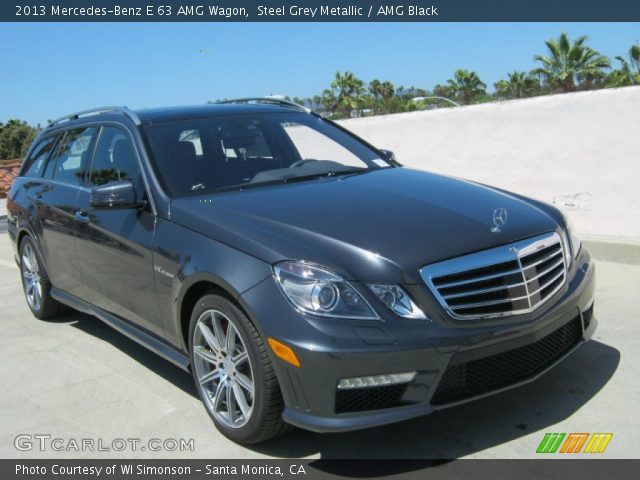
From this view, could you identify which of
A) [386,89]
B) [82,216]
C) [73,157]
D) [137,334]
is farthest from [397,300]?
[386,89]

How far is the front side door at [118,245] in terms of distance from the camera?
407cm

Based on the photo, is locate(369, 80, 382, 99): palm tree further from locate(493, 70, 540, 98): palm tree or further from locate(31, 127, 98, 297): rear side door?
locate(31, 127, 98, 297): rear side door

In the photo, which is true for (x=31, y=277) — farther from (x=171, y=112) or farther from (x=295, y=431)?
(x=295, y=431)

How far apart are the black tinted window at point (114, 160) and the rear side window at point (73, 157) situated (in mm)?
191

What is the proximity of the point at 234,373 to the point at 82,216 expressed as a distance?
202 centimetres

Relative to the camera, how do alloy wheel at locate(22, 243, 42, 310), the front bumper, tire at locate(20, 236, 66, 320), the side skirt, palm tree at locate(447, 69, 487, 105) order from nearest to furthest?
the front bumper, the side skirt, tire at locate(20, 236, 66, 320), alloy wheel at locate(22, 243, 42, 310), palm tree at locate(447, 69, 487, 105)

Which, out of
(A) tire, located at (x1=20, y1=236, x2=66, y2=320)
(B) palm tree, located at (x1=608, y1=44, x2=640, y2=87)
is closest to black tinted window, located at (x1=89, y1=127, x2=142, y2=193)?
(A) tire, located at (x1=20, y1=236, x2=66, y2=320)

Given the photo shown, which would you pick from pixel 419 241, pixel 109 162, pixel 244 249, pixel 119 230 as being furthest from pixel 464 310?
pixel 109 162

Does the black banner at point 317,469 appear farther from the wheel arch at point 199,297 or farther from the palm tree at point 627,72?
the palm tree at point 627,72

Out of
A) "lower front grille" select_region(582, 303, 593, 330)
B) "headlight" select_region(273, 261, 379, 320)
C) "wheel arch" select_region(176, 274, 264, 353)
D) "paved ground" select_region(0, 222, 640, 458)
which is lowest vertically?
"paved ground" select_region(0, 222, 640, 458)

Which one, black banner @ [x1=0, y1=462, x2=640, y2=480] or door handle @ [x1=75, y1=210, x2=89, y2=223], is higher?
door handle @ [x1=75, y1=210, x2=89, y2=223]

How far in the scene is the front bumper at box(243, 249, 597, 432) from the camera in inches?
115

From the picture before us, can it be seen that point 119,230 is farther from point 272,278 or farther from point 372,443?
point 372,443

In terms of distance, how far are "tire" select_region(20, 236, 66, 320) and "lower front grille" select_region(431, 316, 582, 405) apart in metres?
4.01
